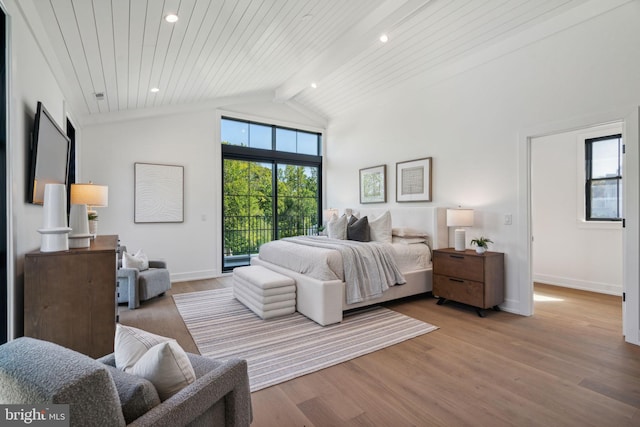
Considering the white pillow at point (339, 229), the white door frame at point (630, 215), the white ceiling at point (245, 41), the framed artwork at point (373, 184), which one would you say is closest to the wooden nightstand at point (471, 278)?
the white door frame at point (630, 215)

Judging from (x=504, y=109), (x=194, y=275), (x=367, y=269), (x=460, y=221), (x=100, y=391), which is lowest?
(x=194, y=275)

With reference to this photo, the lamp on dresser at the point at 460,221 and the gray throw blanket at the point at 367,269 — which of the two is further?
the lamp on dresser at the point at 460,221

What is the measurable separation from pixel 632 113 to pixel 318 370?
363 cm

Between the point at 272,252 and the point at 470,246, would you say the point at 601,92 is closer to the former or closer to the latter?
the point at 470,246

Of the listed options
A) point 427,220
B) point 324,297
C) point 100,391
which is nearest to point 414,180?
point 427,220

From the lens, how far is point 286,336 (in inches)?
119

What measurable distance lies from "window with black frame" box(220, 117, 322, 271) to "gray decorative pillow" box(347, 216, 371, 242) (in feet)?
7.98

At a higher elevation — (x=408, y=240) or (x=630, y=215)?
(x=630, y=215)

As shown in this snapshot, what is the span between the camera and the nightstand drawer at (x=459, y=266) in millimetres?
3576

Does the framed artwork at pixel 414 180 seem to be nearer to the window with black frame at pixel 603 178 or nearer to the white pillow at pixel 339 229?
the white pillow at pixel 339 229

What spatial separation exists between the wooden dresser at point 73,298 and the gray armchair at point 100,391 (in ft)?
4.52

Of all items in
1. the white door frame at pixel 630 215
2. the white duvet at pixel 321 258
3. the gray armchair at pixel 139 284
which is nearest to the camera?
the white door frame at pixel 630 215

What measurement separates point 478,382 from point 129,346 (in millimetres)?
2238

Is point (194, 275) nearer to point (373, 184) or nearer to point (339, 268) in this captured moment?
point (339, 268)
